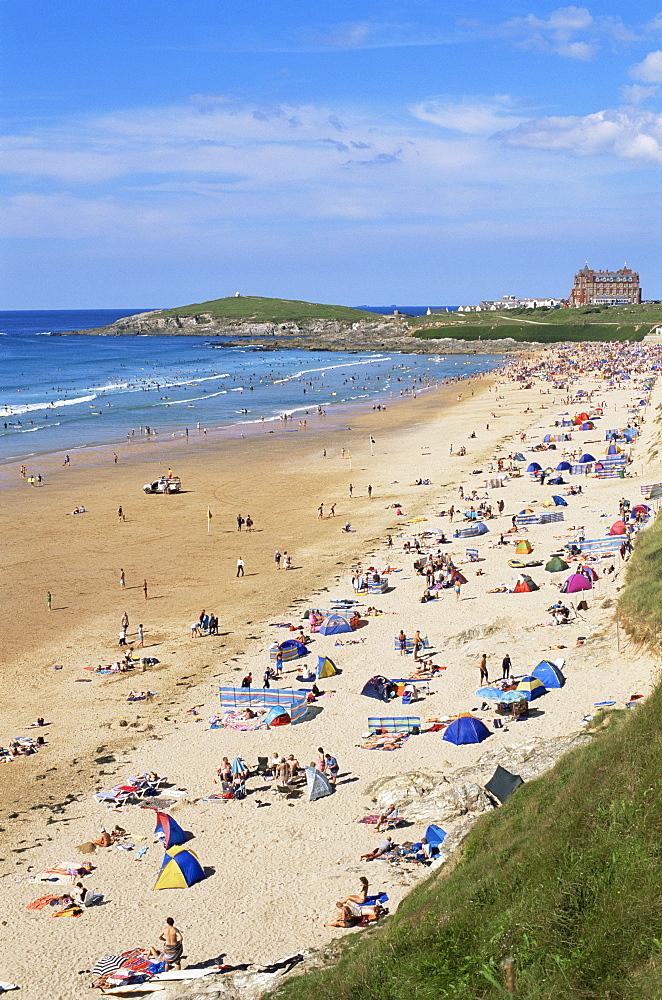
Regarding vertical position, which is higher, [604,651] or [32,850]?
[604,651]

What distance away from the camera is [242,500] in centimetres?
4553

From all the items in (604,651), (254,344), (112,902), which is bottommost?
(112,902)

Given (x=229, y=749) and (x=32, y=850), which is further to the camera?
(x=229, y=749)

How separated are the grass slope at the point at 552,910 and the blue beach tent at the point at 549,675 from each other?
8310 millimetres

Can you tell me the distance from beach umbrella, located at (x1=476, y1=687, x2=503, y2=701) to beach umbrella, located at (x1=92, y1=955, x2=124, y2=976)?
996 centimetres

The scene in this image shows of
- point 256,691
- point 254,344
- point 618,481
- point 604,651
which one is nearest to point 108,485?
point 618,481

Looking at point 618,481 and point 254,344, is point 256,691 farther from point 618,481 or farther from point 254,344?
point 254,344

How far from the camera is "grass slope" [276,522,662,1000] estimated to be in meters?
8.63

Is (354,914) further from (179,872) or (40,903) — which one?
(40,903)

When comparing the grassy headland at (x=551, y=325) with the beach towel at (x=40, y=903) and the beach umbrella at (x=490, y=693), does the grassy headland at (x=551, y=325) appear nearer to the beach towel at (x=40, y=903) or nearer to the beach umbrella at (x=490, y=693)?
the beach umbrella at (x=490, y=693)

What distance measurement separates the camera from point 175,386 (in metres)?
104

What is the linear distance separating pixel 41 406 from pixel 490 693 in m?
74.7

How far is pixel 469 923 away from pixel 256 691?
12.2 meters

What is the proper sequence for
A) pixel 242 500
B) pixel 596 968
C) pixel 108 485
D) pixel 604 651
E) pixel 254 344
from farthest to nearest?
pixel 254 344 → pixel 108 485 → pixel 242 500 → pixel 604 651 → pixel 596 968
